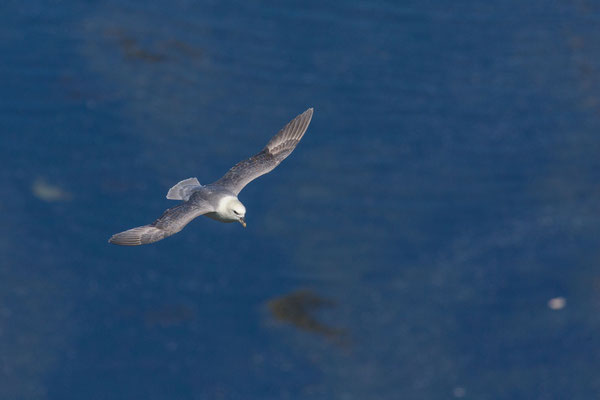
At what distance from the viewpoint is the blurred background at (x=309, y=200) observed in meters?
60.0

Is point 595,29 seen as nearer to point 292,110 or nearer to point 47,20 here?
point 292,110

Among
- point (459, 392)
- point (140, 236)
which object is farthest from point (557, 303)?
point (140, 236)

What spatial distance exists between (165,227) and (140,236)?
3.13 feet

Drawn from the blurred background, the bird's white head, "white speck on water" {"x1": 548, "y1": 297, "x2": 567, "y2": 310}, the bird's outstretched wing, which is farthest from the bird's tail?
"white speck on water" {"x1": 548, "y1": 297, "x2": 567, "y2": 310}

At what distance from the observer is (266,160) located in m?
30.3

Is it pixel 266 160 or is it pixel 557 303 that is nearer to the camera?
pixel 266 160

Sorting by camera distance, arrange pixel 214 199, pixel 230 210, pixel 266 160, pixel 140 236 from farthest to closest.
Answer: pixel 266 160 → pixel 214 199 → pixel 230 210 → pixel 140 236

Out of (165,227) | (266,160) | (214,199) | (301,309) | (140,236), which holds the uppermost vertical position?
(301,309)

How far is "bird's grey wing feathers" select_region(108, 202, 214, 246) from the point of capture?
83.1 ft

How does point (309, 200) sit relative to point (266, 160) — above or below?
above

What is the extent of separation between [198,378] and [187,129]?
71.2 feet

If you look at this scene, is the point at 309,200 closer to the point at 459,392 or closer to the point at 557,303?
the point at 459,392

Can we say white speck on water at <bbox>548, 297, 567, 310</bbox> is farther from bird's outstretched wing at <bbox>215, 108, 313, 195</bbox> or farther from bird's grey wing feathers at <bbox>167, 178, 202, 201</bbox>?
bird's grey wing feathers at <bbox>167, 178, 202, 201</bbox>

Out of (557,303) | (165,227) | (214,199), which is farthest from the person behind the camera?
(557,303)
